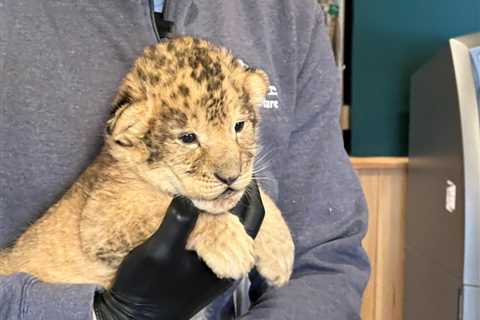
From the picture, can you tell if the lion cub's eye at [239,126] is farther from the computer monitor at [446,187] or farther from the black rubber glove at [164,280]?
the computer monitor at [446,187]

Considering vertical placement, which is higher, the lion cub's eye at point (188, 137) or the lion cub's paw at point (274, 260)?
the lion cub's eye at point (188, 137)

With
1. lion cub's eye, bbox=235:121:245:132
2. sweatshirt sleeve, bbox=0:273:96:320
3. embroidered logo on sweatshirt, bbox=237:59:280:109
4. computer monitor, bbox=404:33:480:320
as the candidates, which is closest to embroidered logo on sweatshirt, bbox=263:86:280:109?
embroidered logo on sweatshirt, bbox=237:59:280:109

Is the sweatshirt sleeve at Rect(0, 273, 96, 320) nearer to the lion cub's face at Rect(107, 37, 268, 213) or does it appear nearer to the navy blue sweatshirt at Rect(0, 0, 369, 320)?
the navy blue sweatshirt at Rect(0, 0, 369, 320)

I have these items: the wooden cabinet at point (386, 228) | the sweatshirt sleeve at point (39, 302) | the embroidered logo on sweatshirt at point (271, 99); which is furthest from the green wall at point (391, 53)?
the sweatshirt sleeve at point (39, 302)

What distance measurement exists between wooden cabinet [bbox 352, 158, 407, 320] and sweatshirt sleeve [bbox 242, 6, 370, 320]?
143 centimetres

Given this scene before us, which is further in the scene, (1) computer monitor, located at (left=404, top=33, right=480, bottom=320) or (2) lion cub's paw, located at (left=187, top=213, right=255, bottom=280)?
(1) computer monitor, located at (left=404, top=33, right=480, bottom=320)

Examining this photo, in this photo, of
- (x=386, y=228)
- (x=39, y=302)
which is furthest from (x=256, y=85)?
(x=386, y=228)

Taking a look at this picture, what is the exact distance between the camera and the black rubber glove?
83 cm

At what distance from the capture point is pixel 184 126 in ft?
2.78

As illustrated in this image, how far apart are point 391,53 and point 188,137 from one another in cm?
190

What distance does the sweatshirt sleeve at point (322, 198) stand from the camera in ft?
3.46

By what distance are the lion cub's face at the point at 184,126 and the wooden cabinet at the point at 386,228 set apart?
5.58 ft

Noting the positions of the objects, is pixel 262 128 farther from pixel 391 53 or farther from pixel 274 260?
pixel 391 53

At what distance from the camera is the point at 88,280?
923 millimetres
